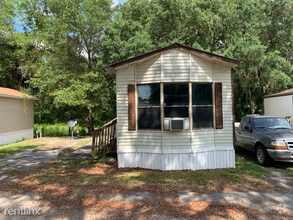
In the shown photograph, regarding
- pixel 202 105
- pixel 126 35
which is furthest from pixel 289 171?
pixel 126 35

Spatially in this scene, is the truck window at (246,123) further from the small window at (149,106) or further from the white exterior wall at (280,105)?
the white exterior wall at (280,105)

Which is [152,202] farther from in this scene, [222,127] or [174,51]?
[174,51]

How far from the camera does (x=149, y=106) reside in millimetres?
6527

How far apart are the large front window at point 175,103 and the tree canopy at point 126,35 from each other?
26.2 ft

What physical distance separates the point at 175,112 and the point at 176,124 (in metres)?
0.42

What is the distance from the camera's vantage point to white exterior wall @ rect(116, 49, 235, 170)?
Answer: 6328mm

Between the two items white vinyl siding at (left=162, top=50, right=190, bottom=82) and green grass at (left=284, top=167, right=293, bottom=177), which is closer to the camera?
green grass at (left=284, top=167, right=293, bottom=177)

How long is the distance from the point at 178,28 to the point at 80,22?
6949 mm

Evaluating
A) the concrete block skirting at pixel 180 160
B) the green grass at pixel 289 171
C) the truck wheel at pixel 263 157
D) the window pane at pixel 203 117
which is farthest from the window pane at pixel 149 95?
the green grass at pixel 289 171

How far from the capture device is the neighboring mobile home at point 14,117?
13.1m

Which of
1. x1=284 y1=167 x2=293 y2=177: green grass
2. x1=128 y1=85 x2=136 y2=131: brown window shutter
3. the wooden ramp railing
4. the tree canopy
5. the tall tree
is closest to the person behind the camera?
x1=284 y1=167 x2=293 y2=177: green grass

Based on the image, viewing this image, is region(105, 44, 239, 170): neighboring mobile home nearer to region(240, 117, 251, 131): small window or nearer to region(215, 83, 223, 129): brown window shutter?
region(215, 83, 223, 129): brown window shutter

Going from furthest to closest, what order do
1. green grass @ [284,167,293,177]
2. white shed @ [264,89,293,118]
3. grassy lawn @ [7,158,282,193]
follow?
1. white shed @ [264,89,293,118]
2. green grass @ [284,167,293,177]
3. grassy lawn @ [7,158,282,193]

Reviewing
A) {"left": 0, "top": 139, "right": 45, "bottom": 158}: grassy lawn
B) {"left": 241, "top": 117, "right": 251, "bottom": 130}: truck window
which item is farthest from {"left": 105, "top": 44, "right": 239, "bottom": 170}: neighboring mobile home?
{"left": 0, "top": 139, "right": 45, "bottom": 158}: grassy lawn
